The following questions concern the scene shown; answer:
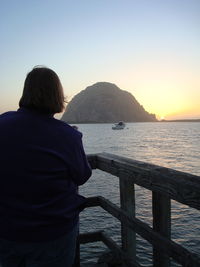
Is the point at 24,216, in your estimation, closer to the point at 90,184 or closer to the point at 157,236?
the point at 157,236

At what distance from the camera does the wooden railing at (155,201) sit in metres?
2.31

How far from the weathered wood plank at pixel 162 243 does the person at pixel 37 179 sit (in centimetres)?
84

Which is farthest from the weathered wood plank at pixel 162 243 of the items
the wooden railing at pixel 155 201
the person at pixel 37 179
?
the person at pixel 37 179

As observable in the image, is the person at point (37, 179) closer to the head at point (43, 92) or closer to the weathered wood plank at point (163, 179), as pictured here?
the head at point (43, 92)

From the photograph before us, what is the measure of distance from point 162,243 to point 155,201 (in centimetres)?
37

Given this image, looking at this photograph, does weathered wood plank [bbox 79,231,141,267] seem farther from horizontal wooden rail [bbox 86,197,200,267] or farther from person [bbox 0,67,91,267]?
person [bbox 0,67,91,267]

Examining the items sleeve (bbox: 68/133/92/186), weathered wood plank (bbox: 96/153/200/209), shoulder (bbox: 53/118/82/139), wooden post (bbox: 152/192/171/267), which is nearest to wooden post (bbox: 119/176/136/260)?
weathered wood plank (bbox: 96/153/200/209)

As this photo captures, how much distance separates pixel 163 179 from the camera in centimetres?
253

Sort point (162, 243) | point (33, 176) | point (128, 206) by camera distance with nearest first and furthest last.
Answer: point (33, 176) < point (162, 243) < point (128, 206)

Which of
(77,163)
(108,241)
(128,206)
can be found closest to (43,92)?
(77,163)

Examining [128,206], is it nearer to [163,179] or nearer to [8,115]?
[163,179]

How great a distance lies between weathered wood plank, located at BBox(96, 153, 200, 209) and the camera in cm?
219

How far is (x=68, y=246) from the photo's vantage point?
2.26 meters

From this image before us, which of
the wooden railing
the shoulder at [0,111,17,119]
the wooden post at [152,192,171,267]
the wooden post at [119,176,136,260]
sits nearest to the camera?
the shoulder at [0,111,17,119]
